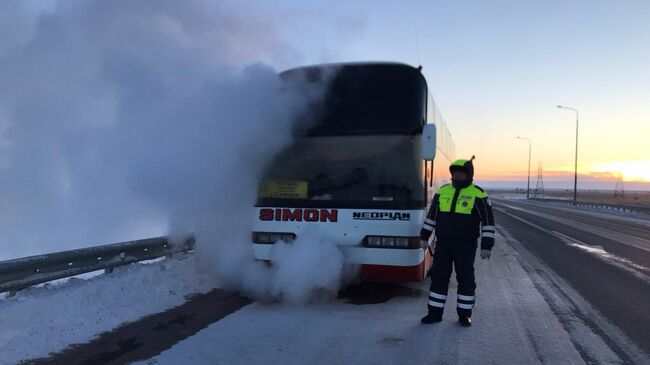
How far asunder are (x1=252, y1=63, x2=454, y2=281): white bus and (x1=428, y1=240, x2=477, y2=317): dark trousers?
19.2 inches

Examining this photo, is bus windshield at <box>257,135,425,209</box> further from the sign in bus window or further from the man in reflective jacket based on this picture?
the man in reflective jacket

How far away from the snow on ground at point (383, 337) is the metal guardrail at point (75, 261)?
1.91 m

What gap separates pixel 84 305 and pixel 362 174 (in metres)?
3.46

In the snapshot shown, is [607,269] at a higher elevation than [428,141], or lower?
lower

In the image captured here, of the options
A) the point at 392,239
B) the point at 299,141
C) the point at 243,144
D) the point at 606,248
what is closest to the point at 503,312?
the point at 392,239

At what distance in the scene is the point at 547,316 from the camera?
19.9 ft

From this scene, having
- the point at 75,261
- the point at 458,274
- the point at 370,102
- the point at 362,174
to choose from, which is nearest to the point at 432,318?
the point at 458,274

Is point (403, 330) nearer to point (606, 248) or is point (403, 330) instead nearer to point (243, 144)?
point (243, 144)

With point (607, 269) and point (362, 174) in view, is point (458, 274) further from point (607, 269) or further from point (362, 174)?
point (607, 269)

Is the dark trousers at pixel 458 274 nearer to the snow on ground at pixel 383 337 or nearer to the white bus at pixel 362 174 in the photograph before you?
the snow on ground at pixel 383 337

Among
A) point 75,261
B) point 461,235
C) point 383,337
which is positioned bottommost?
point 383,337

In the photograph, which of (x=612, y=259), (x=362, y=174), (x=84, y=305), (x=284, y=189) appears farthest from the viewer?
(x=612, y=259)

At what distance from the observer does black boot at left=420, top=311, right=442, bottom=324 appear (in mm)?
5645

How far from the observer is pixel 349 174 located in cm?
649
